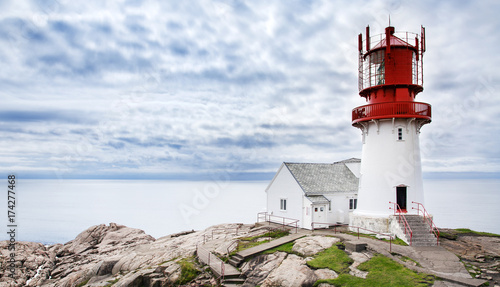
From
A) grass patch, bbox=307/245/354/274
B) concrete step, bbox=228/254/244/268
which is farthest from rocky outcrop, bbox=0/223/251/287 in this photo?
grass patch, bbox=307/245/354/274

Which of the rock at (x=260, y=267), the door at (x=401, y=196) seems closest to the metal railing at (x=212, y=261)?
the rock at (x=260, y=267)

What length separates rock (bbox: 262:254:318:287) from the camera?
45.6 ft

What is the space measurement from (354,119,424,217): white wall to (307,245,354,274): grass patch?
20.0ft

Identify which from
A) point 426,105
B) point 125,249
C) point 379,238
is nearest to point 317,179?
point 379,238

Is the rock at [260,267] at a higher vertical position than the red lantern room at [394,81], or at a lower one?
lower

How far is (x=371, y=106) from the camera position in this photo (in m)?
21.1

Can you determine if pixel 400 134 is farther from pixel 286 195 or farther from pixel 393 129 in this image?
pixel 286 195

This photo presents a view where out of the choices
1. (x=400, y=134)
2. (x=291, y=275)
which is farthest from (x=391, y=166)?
(x=291, y=275)

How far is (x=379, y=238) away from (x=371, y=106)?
8457 millimetres

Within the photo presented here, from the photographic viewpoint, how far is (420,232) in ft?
62.2

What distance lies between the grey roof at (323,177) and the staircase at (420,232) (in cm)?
718

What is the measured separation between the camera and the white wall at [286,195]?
25266mm

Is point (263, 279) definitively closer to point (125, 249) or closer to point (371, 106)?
point (371, 106)

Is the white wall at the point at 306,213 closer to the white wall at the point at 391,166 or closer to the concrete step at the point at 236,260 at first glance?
the white wall at the point at 391,166
